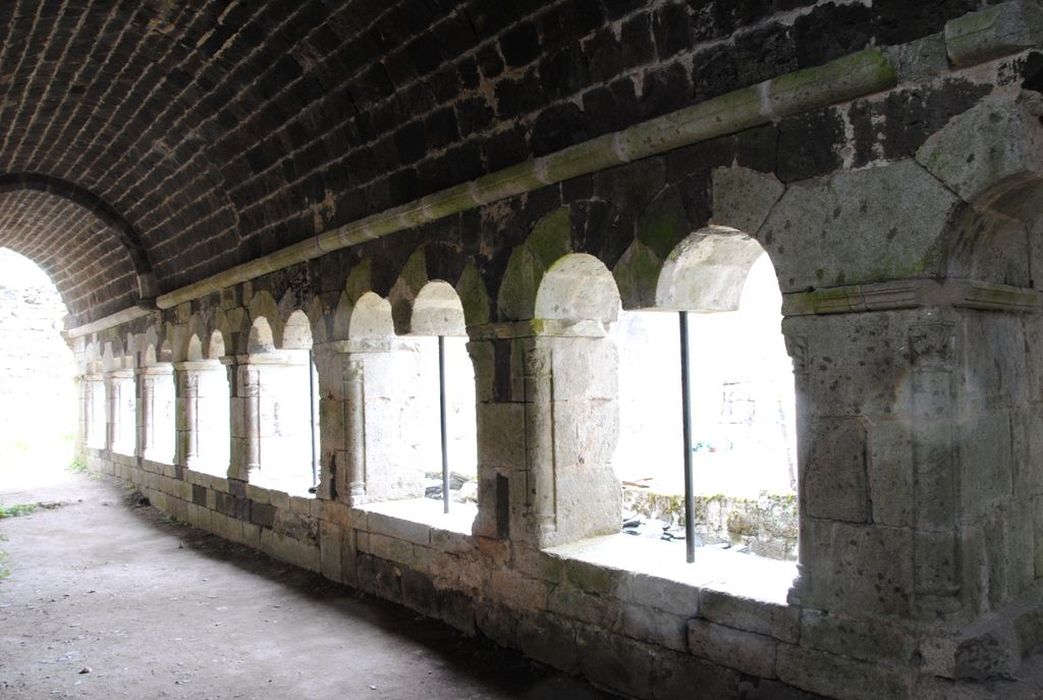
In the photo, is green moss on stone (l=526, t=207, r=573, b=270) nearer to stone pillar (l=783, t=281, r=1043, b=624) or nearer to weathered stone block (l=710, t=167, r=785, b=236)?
weathered stone block (l=710, t=167, r=785, b=236)

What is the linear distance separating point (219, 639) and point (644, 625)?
274 centimetres

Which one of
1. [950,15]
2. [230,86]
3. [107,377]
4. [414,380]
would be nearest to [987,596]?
[950,15]

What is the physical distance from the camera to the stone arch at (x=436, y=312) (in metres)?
5.36

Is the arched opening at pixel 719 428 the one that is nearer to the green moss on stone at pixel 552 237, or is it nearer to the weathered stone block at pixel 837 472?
the green moss on stone at pixel 552 237

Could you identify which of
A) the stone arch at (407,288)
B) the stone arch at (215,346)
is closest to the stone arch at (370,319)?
the stone arch at (407,288)

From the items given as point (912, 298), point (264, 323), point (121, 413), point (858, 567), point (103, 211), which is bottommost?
point (858, 567)

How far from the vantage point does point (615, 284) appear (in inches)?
174

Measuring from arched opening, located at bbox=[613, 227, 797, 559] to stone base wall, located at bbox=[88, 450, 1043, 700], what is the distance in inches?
61.0

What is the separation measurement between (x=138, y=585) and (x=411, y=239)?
3572 millimetres

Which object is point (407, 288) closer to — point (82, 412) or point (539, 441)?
point (539, 441)

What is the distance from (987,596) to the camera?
2791 millimetres

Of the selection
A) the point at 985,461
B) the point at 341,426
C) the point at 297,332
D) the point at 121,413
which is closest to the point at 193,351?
the point at 297,332

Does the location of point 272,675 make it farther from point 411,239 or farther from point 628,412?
point 628,412

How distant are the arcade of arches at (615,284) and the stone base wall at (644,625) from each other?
0.04ft
